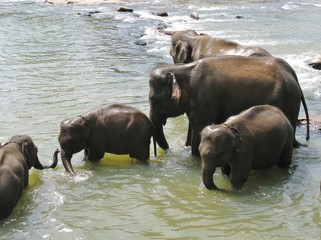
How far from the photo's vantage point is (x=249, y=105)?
25.0 feet

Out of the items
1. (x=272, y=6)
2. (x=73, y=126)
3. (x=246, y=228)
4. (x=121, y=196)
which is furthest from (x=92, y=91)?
(x=272, y=6)

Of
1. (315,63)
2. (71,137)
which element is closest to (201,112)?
(71,137)

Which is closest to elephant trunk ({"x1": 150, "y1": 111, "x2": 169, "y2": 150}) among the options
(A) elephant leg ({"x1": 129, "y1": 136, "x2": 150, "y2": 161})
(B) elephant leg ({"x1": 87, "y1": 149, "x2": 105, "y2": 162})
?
(A) elephant leg ({"x1": 129, "y1": 136, "x2": 150, "y2": 161})

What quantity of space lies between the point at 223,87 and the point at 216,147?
1484 millimetres

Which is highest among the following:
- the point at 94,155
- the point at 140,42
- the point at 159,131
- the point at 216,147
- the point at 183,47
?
the point at 183,47

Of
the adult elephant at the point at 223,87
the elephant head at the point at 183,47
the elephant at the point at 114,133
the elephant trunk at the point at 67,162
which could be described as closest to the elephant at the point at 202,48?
the elephant head at the point at 183,47

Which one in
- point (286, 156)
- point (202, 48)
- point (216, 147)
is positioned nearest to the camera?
point (216, 147)

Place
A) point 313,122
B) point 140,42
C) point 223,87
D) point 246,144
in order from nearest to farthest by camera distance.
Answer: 1. point 246,144
2. point 223,87
3. point 313,122
4. point 140,42

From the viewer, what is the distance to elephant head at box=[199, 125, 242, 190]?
632cm

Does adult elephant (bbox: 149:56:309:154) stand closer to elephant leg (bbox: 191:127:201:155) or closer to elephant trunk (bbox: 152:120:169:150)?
elephant leg (bbox: 191:127:201:155)

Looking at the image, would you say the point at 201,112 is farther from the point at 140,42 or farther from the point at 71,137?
the point at 140,42

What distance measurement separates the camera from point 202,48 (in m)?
9.92

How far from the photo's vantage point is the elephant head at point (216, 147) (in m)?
6.32

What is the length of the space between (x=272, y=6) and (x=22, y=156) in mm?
27939
